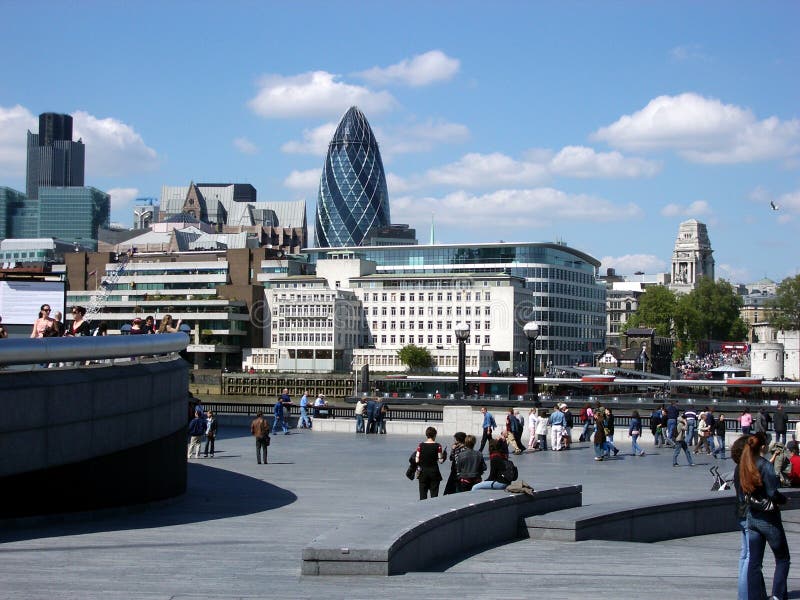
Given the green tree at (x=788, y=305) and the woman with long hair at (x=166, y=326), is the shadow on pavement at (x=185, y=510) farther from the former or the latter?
the green tree at (x=788, y=305)

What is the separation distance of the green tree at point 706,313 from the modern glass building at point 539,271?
16.3 meters

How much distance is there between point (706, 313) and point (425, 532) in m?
164

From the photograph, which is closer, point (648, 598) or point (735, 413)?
point (648, 598)

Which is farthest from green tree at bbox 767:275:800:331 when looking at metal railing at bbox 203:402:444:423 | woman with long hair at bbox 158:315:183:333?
woman with long hair at bbox 158:315:183:333

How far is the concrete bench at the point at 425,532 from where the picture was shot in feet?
33.1

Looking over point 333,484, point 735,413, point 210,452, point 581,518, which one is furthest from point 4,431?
point 735,413

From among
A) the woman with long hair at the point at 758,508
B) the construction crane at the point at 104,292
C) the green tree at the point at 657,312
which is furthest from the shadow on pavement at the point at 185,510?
the green tree at the point at 657,312

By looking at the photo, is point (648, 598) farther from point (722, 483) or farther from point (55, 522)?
point (722, 483)

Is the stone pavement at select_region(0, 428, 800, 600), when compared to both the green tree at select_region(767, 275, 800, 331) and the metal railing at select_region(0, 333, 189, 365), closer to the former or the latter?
the metal railing at select_region(0, 333, 189, 365)

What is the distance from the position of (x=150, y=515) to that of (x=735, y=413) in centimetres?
6145

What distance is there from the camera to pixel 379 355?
13088cm

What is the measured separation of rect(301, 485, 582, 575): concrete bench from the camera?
33.1 feet

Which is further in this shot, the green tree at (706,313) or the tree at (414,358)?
the green tree at (706,313)

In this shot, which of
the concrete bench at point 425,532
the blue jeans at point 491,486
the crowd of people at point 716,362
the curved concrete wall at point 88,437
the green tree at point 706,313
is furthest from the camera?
the green tree at point 706,313
